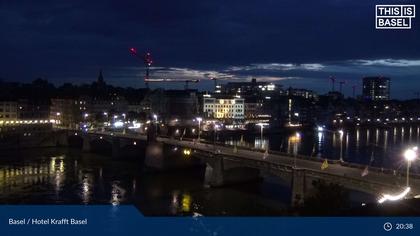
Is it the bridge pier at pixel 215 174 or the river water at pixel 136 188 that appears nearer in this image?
the river water at pixel 136 188

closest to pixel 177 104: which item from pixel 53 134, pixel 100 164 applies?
pixel 53 134

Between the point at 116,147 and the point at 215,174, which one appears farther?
the point at 116,147

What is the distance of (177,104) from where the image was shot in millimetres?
Result: 64438

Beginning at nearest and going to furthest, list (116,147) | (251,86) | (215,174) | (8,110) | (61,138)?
(215,174) < (116,147) < (61,138) < (8,110) < (251,86)

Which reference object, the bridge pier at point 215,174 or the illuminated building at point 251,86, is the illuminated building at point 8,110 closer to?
the bridge pier at point 215,174

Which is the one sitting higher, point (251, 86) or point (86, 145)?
point (251, 86)

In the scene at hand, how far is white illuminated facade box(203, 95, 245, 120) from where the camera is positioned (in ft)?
219

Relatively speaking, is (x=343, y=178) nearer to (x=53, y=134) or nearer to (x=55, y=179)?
(x=55, y=179)

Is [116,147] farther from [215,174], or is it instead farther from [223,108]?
[223,108]

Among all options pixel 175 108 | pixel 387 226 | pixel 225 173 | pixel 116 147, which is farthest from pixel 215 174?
A: pixel 175 108

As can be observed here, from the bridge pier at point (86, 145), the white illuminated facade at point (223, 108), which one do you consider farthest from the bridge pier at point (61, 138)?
the white illuminated facade at point (223, 108)

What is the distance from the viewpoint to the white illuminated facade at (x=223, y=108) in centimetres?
6675

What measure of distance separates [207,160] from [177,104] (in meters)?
42.3

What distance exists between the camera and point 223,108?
6694cm
